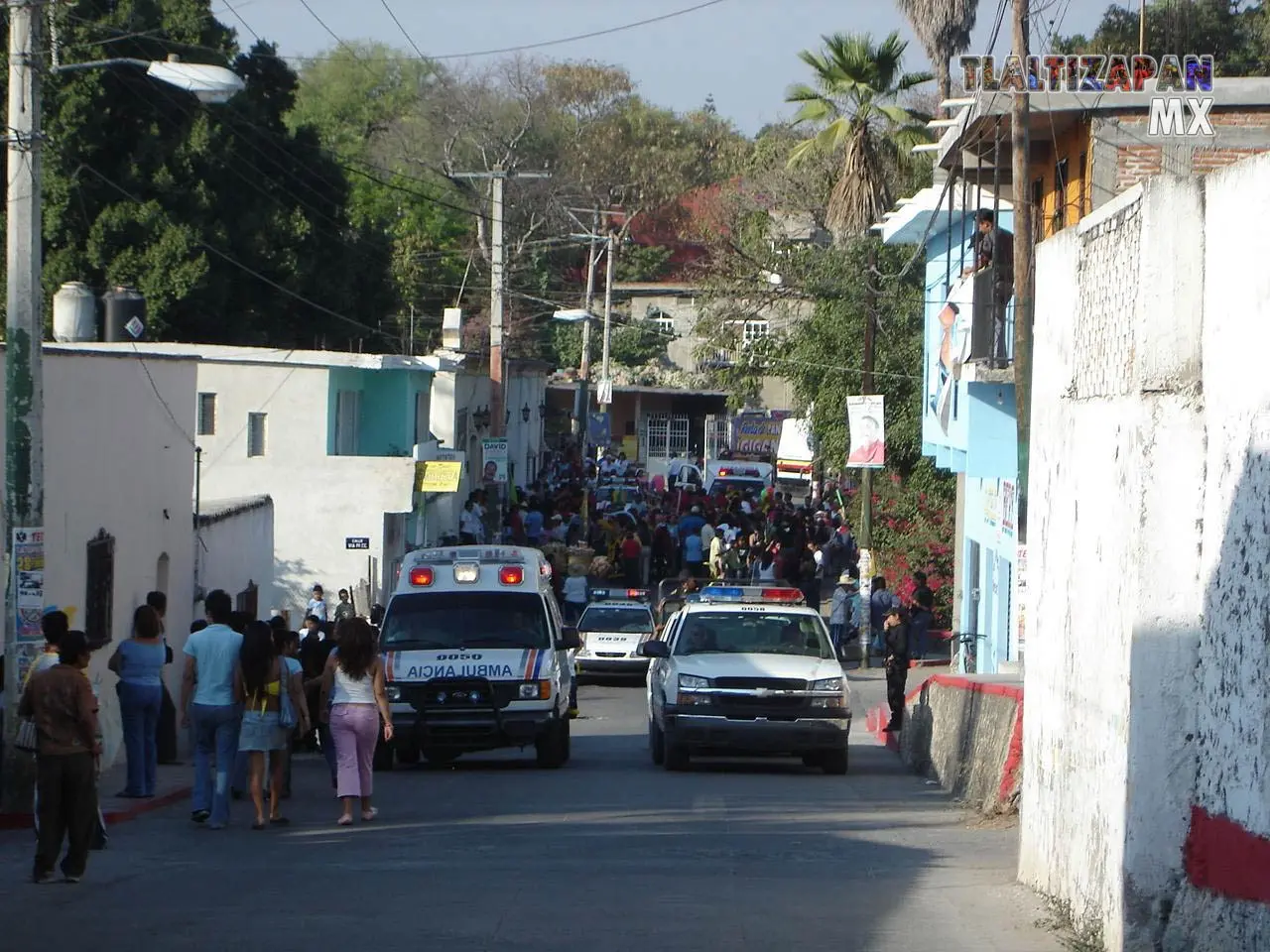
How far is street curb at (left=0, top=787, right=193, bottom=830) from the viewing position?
14000 mm

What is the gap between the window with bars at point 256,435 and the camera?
118 ft

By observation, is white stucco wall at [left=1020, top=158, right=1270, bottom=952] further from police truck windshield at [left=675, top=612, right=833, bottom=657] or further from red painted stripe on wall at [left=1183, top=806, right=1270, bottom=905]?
police truck windshield at [left=675, top=612, right=833, bottom=657]

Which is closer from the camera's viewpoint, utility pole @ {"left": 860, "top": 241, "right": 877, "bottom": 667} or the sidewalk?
the sidewalk

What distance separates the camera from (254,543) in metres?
29.0

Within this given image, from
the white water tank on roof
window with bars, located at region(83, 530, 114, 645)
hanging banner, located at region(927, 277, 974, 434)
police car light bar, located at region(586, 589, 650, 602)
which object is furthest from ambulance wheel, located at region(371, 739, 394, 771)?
police car light bar, located at region(586, 589, 650, 602)

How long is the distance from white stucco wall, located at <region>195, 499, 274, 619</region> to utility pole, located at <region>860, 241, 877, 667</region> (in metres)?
11.1

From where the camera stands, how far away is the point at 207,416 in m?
35.6

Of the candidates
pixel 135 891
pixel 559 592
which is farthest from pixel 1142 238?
pixel 559 592

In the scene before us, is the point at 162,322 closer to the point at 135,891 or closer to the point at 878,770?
the point at 878,770

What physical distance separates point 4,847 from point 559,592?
2622cm

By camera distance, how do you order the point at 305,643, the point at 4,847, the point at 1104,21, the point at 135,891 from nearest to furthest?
the point at 135,891, the point at 4,847, the point at 305,643, the point at 1104,21

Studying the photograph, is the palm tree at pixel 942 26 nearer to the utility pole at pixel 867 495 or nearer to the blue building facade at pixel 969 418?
the blue building facade at pixel 969 418

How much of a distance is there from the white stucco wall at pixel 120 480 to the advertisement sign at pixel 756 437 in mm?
43053

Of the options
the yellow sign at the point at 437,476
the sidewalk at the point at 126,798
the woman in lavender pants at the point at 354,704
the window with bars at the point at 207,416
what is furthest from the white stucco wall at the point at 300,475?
the woman in lavender pants at the point at 354,704
